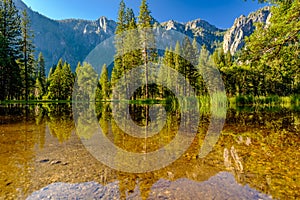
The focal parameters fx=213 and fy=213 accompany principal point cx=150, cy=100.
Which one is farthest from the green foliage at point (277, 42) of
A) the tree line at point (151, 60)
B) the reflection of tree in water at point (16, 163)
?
the reflection of tree in water at point (16, 163)

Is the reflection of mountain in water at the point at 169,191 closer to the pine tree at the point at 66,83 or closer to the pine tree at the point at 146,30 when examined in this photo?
the pine tree at the point at 146,30

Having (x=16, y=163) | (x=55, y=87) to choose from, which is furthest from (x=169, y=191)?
(x=55, y=87)

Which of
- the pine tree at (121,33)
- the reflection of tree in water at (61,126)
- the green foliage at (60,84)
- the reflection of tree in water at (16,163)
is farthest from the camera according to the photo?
the green foliage at (60,84)

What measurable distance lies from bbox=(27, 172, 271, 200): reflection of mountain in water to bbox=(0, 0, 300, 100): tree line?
20.6 ft

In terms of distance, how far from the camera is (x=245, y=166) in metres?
3.30

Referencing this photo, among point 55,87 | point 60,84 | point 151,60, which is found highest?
point 151,60

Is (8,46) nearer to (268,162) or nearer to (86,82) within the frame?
(86,82)

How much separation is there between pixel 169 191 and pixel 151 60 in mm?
28819

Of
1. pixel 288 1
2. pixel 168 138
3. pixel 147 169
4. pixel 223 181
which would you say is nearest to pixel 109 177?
pixel 147 169

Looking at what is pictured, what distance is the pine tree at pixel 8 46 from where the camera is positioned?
26.7m

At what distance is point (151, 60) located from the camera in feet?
100

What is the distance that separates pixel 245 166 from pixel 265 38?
6.04 m

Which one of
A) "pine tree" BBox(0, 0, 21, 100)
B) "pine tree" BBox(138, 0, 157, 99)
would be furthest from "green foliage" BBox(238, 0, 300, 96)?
"pine tree" BBox(0, 0, 21, 100)

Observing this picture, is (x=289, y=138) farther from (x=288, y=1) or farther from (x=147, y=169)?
(x=288, y=1)
